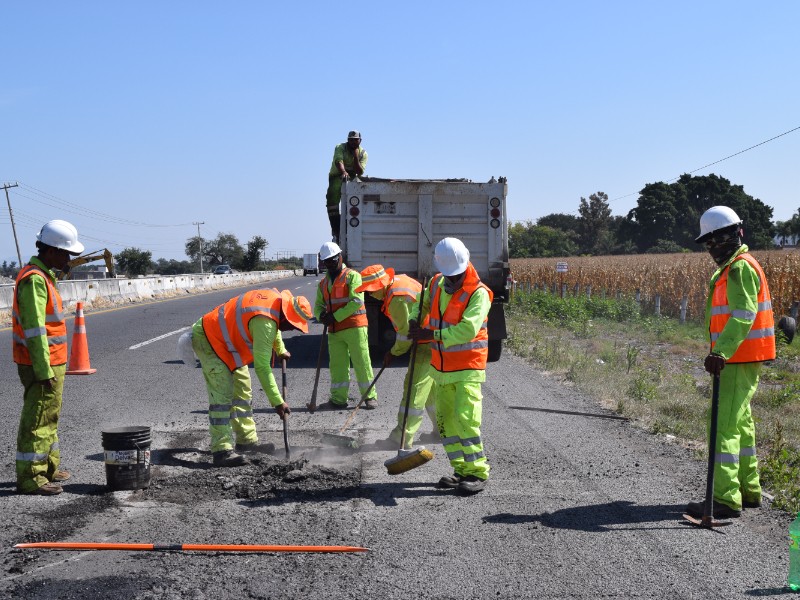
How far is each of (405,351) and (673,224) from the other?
66.0 m

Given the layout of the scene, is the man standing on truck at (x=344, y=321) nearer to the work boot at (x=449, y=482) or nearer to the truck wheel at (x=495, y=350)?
the work boot at (x=449, y=482)

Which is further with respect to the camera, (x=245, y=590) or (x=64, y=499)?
(x=64, y=499)

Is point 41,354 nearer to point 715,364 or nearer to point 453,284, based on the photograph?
point 453,284

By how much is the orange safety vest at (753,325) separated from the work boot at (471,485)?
5.82ft

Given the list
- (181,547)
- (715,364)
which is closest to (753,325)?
(715,364)

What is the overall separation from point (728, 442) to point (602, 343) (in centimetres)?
1047

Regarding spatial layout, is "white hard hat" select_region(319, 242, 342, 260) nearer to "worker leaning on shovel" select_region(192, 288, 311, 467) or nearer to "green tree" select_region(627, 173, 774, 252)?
"worker leaning on shovel" select_region(192, 288, 311, 467)

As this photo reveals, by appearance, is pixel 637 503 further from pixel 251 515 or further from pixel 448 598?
pixel 251 515

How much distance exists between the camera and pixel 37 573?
414cm

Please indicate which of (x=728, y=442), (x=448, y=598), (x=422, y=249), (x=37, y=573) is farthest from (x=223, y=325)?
(x=422, y=249)

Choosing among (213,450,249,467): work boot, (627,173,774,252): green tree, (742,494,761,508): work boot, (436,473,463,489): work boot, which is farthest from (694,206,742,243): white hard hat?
(627,173,774,252): green tree

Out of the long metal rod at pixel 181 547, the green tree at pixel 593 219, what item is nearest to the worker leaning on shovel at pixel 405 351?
the long metal rod at pixel 181 547

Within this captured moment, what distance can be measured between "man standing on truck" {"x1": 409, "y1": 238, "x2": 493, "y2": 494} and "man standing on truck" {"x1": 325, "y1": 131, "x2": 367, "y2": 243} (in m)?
7.41

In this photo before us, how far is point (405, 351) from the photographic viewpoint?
7309 mm
